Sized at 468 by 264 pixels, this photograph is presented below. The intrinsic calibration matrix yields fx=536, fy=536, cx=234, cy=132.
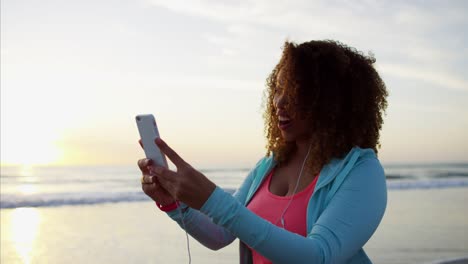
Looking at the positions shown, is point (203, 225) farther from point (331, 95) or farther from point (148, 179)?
point (331, 95)

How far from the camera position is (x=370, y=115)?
1.80m

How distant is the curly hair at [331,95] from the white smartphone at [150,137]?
0.48 metres

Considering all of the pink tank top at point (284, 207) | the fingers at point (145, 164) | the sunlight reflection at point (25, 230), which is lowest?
the sunlight reflection at point (25, 230)

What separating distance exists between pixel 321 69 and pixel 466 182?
20279mm

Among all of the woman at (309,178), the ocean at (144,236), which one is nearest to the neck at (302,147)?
the woman at (309,178)

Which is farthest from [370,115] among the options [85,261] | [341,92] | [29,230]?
[29,230]

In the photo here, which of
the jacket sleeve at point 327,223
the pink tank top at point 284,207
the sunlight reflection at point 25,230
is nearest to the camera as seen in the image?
the jacket sleeve at point 327,223

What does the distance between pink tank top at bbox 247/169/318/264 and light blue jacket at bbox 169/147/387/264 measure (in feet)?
0.19

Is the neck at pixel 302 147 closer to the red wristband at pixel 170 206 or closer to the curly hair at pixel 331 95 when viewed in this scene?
the curly hair at pixel 331 95

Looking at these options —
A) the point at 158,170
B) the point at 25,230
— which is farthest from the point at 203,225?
the point at 25,230

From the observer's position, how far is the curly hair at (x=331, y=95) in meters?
1.77

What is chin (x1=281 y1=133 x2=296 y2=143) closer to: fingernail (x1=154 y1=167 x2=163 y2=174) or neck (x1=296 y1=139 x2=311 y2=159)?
neck (x1=296 y1=139 x2=311 y2=159)

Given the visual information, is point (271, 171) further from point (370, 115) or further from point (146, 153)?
point (146, 153)

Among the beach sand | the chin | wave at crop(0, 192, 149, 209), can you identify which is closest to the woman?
the chin
